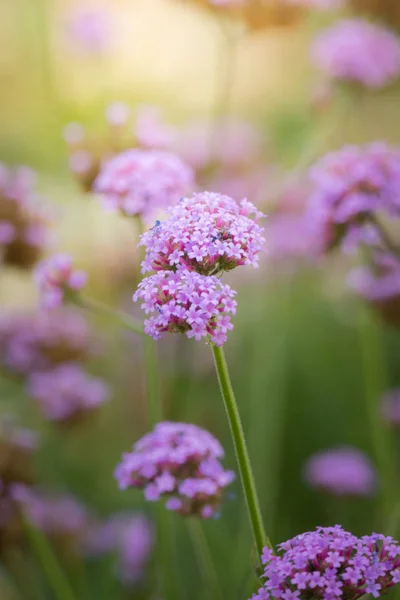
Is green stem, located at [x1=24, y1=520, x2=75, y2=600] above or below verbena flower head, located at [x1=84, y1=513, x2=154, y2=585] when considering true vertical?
below

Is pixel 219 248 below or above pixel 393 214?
below

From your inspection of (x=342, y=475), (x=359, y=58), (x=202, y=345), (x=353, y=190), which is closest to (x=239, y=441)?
(x=353, y=190)

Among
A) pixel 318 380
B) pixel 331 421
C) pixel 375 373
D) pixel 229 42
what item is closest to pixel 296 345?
pixel 318 380

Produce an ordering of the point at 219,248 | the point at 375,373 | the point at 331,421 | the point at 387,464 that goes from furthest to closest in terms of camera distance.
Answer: the point at 331,421 → the point at 375,373 → the point at 387,464 → the point at 219,248

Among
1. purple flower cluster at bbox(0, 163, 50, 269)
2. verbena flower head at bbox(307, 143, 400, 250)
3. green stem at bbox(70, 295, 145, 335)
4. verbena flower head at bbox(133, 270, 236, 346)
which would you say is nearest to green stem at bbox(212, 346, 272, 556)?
verbena flower head at bbox(133, 270, 236, 346)

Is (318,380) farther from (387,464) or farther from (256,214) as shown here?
(256,214)

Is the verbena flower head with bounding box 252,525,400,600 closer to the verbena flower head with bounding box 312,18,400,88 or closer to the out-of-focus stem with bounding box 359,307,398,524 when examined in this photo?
the out-of-focus stem with bounding box 359,307,398,524
